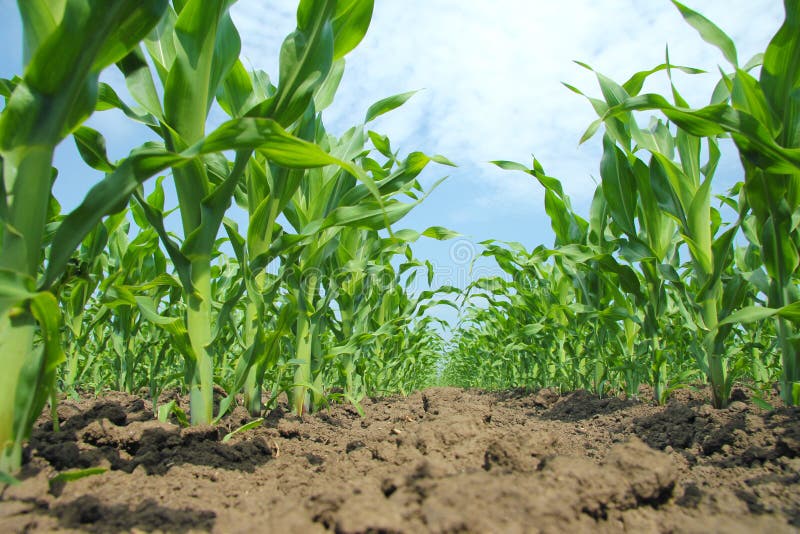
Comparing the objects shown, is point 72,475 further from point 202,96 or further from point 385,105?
point 385,105

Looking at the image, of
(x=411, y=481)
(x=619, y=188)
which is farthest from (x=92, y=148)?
(x=619, y=188)

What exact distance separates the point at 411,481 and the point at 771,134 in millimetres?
2086

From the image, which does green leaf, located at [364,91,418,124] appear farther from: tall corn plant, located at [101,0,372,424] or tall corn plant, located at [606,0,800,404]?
tall corn plant, located at [606,0,800,404]

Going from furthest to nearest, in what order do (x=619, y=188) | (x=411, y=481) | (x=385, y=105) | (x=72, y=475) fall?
(x=619, y=188) < (x=385, y=105) < (x=72, y=475) < (x=411, y=481)

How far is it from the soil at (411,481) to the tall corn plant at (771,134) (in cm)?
52

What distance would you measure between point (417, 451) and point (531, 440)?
365mm

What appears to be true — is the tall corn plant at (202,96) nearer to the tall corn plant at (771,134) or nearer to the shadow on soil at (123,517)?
the shadow on soil at (123,517)

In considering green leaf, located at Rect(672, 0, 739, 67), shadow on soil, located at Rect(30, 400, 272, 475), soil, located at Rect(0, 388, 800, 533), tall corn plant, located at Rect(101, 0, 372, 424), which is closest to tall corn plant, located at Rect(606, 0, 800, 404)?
green leaf, located at Rect(672, 0, 739, 67)

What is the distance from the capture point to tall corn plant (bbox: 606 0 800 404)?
5.81 ft

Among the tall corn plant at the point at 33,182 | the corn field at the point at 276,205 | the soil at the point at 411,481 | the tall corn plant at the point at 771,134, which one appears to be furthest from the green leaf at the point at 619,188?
the tall corn plant at the point at 33,182

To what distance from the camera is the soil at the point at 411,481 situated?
2.93 feet

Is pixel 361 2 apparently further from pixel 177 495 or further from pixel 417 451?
pixel 177 495

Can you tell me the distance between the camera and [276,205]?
2.02m

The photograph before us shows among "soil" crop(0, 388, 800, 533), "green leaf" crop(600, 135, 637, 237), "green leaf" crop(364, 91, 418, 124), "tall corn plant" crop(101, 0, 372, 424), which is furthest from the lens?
"green leaf" crop(600, 135, 637, 237)
